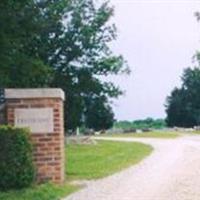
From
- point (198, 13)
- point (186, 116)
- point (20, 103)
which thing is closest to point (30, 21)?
point (198, 13)

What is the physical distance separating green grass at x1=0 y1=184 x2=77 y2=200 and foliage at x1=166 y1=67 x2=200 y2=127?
307ft

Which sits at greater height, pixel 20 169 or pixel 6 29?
pixel 6 29

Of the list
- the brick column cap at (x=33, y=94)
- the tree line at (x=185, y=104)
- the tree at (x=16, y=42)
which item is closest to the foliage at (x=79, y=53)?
the tree at (x=16, y=42)

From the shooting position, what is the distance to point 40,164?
1864cm

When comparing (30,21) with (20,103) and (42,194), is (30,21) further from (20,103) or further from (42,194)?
(42,194)

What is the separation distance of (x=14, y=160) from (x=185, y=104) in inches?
3861

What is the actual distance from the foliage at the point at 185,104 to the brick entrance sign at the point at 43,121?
302ft

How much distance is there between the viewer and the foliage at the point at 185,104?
369 feet

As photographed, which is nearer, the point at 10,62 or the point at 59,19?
the point at 10,62

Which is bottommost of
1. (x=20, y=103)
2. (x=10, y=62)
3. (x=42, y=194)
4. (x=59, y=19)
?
(x=42, y=194)

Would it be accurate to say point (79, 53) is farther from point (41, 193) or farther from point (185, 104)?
point (185, 104)

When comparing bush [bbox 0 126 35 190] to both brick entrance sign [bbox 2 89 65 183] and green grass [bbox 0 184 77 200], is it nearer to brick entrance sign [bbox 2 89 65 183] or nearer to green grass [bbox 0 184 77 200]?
Result: green grass [bbox 0 184 77 200]

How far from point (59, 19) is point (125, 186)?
33885mm

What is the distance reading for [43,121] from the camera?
1884 cm
